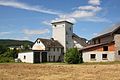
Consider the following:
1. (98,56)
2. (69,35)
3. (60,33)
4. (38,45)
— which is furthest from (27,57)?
(98,56)

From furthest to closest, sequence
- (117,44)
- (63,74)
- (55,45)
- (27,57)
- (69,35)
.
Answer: (69,35)
(55,45)
(27,57)
(117,44)
(63,74)

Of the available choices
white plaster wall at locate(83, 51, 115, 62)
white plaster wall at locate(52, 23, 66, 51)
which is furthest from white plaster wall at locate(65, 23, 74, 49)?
white plaster wall at locate(83, 51, 115, 62)

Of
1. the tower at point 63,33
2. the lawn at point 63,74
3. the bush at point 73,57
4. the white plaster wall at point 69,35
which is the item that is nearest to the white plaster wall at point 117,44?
the bush at point 73,57

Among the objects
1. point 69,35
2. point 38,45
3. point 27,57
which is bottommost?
point 27,57

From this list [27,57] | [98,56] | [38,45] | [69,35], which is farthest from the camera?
[69,35]

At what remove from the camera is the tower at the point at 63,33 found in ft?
274

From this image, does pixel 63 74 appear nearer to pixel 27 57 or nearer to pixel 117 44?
pixel 117 44

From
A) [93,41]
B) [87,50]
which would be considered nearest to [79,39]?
[93,41]

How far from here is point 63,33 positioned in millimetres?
83688

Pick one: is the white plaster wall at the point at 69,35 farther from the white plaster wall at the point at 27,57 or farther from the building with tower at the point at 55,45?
the white plaster wall at the point at 27,57

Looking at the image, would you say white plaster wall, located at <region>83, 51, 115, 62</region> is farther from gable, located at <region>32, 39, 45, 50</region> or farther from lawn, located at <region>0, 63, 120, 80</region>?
lawn, located at <region>0, 63, 120, 80</region>

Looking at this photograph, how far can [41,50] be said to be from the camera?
2896 inches

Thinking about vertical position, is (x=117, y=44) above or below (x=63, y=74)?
A: above

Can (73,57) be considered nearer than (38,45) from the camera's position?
Yes
